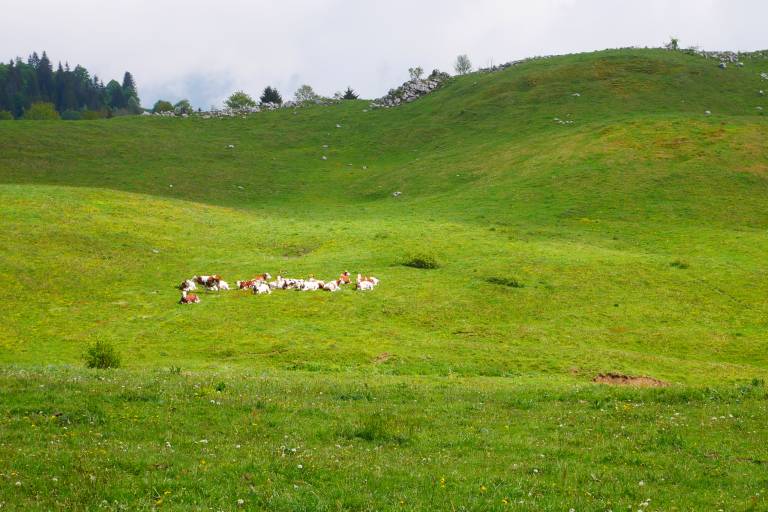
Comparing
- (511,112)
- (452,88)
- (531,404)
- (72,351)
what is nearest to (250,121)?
(452,88)

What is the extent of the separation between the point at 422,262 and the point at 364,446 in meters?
33.3

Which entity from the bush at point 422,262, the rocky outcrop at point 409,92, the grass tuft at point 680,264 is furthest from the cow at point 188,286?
the rocky outcrop at point 409,92

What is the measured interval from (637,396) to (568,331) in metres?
16.1

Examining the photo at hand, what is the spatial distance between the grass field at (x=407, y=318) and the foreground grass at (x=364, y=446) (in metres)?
0.09

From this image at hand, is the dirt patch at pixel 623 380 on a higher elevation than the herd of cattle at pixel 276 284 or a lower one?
lower

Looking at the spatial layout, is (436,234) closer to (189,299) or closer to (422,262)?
(422,262)

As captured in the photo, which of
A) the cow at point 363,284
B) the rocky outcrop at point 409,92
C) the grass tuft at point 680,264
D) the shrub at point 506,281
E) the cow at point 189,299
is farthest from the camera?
the rocky outcrop at point 409,92

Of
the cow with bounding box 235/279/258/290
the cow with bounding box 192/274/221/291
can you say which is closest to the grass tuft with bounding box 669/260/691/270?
the cow with bounding box 235/279/258/290

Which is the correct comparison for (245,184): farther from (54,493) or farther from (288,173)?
(54,493)

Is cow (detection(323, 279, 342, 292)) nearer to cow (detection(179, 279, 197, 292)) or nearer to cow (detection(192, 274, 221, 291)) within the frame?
cow (detection(192, 274, 221, 291))

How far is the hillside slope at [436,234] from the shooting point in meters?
34.6

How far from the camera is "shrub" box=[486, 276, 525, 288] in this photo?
4372 centimetres

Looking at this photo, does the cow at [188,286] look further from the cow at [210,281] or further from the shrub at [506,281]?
the shrub at [506,281]

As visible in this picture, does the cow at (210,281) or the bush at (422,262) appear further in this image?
the bush at (422,262)
